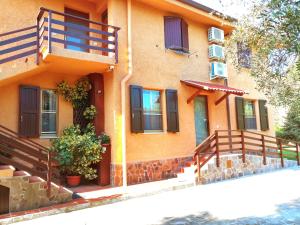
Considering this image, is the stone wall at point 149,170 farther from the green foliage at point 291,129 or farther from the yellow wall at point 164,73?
the green foliage at point 291,129

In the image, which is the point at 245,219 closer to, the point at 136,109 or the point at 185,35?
the point at 136,109

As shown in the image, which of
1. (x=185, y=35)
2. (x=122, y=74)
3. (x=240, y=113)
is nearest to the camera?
(x=122, y=74)

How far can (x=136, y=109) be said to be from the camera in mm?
11758

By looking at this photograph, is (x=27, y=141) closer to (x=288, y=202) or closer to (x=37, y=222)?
(x=37, y=222)

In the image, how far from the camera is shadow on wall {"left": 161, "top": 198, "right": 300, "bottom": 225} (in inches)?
256

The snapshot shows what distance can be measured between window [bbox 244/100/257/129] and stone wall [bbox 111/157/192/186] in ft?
19.7

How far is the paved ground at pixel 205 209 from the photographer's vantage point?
271 inches

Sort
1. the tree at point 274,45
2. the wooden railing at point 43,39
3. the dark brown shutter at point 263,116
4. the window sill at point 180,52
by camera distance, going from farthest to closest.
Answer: the dark brown shutter at point 263,116
the window sill at point 180,52
the wooden railing at point 43,39
the tree at point 274,45

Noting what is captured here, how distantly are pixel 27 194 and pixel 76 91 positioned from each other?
536 centimetres

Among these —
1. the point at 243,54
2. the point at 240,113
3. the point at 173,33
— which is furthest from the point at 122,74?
the point at 240,113

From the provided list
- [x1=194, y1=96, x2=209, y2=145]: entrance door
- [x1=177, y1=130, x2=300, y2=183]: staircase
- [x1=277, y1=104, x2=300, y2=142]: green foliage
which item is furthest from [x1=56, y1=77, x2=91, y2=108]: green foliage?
[x1=277, y1=104, x2=300, y2=142]: green foliage

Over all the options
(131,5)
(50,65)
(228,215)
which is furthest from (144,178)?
(131,5)

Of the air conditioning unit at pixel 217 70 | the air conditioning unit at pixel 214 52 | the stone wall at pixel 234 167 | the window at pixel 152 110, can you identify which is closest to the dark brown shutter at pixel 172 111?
the window at pixel 152 110

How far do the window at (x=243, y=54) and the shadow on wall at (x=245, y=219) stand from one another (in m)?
5.20
